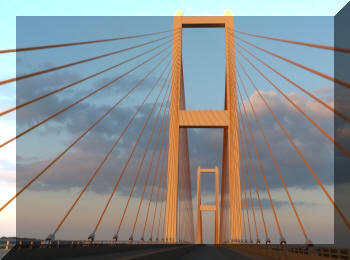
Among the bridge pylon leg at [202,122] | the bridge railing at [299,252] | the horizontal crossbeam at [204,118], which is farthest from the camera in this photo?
the horizontal crossbeam at [204,118]

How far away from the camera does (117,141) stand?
765 inches

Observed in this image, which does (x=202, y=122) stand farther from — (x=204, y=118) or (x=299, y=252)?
(x=299, y=252)

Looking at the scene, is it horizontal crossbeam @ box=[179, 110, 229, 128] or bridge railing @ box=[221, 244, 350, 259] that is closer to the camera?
bridge railing @ box=[221, 244, 350, 259]

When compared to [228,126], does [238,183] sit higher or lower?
lower

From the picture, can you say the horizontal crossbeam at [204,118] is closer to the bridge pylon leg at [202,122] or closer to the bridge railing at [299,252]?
the bridge pylon leg at [202,122]

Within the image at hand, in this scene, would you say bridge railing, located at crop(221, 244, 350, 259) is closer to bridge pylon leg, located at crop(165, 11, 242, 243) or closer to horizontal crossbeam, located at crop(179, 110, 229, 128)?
bridge pylon leg, located at crop(165, 11, 242, 243)

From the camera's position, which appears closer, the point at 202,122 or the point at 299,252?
the point at 299,252

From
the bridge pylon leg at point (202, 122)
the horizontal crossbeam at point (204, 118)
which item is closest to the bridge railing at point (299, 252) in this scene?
the bridge pylon leg at point (202, 122)

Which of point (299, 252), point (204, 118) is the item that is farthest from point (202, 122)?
point (299, 252)

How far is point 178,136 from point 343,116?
18348mm

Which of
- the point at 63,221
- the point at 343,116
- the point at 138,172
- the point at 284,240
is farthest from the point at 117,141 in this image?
the point at 343,116

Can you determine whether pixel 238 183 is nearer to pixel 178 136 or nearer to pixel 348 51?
pixel 178 136

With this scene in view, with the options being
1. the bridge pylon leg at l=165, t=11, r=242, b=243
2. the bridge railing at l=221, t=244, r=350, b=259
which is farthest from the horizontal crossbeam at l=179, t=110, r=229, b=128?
the bridge railing at l=221, t=244, r=350, b=259

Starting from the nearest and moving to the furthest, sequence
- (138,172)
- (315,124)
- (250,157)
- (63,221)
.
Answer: (63,221) < (315,124) < (138,172) < (250,157)
